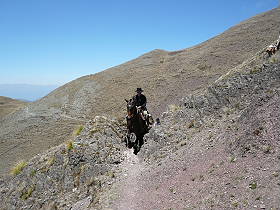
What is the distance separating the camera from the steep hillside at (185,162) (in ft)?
29.1

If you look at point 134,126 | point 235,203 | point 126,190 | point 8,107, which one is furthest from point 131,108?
point 8,107

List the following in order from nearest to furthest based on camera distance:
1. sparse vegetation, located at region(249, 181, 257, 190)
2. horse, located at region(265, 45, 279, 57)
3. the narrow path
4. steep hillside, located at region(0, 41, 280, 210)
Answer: sparse vegetation, located at region(249, 181, 257, 190) → steep hillside, located at region(0, 41, 280, 210) → the narrow path → horse, located at region(265, 45, 279, 57)

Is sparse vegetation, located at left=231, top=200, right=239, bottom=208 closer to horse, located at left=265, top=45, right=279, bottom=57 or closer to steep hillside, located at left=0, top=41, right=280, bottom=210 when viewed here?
steep hillside, located at left=0, top=41, right=280, bottom=210

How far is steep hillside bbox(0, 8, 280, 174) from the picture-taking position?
39406 millimetres

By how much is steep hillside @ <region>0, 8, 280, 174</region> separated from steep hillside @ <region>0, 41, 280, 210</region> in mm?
18005

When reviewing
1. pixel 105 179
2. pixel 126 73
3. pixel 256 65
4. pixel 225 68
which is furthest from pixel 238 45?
pixel 105 179

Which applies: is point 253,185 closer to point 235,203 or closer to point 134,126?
point 235,203

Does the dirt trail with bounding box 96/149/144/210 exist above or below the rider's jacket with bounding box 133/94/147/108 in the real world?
below

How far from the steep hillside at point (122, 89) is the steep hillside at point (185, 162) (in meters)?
18.0

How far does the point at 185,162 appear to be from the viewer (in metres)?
12.3

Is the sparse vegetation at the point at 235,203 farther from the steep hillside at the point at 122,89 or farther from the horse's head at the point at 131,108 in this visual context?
the steep hillside at the point at 122,89

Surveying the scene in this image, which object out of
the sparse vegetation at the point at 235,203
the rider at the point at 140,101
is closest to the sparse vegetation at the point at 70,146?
the rider at the point at 140,101

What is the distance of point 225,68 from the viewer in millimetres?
44312

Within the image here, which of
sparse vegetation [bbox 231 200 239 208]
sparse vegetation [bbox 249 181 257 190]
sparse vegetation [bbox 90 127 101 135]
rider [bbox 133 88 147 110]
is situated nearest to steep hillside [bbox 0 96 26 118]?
sparse vegetation [bbox 90 127 101 135]
